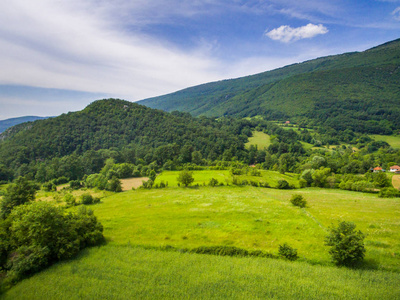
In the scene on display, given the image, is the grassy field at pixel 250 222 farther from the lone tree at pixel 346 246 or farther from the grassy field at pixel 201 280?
the grassy field at pixel 201 280

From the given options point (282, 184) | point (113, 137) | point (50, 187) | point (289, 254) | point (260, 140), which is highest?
point (113, 137)

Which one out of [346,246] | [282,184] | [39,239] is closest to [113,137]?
[282,184]

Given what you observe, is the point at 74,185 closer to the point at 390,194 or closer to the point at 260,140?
the point at 390,194

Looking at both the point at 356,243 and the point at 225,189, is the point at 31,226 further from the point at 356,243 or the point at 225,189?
the point at 225,189

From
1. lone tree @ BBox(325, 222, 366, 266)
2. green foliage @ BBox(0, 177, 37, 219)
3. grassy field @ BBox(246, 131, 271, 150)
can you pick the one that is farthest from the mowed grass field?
grassy field @ BBox(246, 131, 271, 150)

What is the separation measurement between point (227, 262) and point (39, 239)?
23.6 metres

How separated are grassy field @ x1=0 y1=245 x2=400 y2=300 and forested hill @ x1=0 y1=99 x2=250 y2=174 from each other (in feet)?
266

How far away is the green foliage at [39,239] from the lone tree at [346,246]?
104 feet

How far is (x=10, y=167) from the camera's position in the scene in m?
94.9

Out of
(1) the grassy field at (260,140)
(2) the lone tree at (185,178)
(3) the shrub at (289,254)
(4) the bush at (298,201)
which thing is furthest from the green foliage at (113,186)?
(1) the grassy field at (260,140)

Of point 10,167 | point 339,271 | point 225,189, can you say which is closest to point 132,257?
point 339,271

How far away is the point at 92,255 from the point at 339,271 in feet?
97.1

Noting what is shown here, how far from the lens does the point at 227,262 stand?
22.3m

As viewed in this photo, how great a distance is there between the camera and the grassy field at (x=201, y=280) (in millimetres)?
17414
